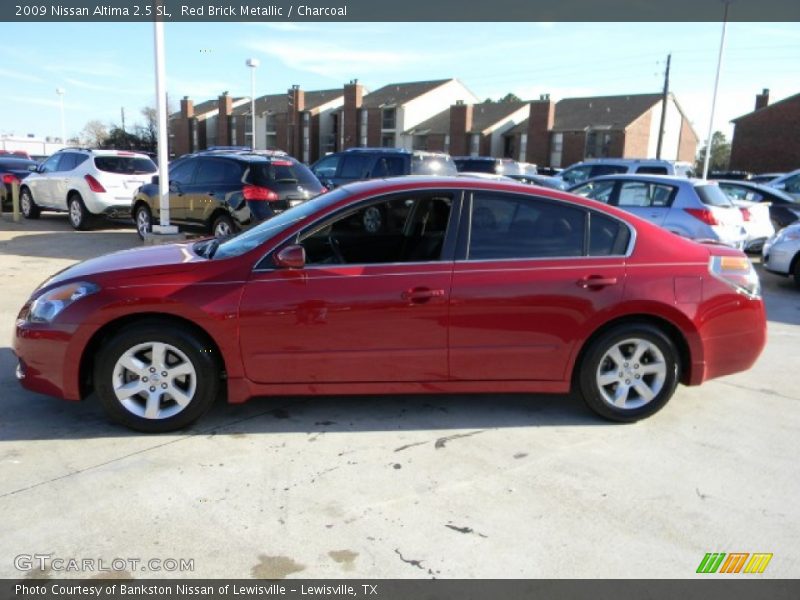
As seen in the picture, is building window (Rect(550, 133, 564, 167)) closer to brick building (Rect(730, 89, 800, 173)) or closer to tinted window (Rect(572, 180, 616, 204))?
brick building (Rect(730, 89, 800, 173))

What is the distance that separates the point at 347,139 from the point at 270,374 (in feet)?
194

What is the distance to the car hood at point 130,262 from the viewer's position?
408cm

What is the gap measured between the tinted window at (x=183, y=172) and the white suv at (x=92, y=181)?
155 centimetres

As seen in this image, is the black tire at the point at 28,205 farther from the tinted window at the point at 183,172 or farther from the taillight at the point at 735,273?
the taillight at the point at 735,273

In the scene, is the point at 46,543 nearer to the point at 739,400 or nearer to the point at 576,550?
the point at 576,550

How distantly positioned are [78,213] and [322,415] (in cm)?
1143

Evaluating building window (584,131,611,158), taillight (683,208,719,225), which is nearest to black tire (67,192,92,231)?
taillight (683,208,719,225)

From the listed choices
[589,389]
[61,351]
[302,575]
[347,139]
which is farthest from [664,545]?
[347,139]

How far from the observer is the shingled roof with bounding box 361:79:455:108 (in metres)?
59.8

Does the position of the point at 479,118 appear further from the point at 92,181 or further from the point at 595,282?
the point at 595,282

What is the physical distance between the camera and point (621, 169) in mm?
17984

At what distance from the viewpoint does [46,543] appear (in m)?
2.92
